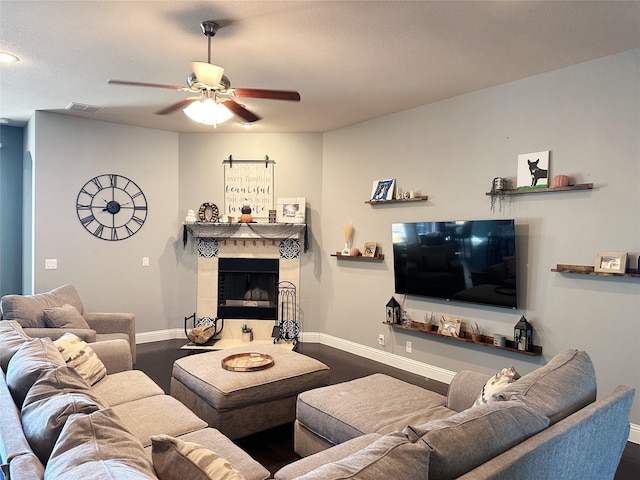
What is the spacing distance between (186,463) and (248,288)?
4.77m

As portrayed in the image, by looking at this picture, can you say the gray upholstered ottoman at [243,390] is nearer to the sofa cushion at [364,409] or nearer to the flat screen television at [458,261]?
the sofa cushion at [364,409]

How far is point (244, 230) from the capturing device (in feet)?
19.1

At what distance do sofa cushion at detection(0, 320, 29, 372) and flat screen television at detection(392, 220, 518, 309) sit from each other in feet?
11.2

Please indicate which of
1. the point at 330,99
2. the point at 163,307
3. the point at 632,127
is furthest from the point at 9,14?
the point at 632,127

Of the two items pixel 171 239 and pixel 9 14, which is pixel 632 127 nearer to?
pixel 9 14

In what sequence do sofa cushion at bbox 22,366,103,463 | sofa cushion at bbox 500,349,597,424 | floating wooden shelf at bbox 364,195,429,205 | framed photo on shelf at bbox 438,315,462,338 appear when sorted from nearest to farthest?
1. sofa cushion at bbox 22,366,103,463
2. sofa cushion at bbox 500,349,597,424
3. framed photo on shelf at bbox 438,315,462,338
4. floating wooden shelf at bbox 364,195,429,205

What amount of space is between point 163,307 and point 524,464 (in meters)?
5.40

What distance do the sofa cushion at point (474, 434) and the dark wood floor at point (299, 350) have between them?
64.5 inches

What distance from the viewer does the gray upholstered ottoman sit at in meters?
2.83

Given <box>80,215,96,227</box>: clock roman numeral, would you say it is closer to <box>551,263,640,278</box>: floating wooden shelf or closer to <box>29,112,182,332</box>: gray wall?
<box>29,112,182,332</box>: gray wall

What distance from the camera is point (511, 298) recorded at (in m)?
3.73

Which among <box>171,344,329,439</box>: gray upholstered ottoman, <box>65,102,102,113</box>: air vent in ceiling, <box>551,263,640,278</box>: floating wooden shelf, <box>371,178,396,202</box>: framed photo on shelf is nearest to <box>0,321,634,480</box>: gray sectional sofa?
<box>171,344,329,439</box>: gray upholstered ottoman

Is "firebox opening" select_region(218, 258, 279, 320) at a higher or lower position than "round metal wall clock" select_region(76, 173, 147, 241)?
lower

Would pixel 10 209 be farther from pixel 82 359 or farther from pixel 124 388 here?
pixel 124 388
